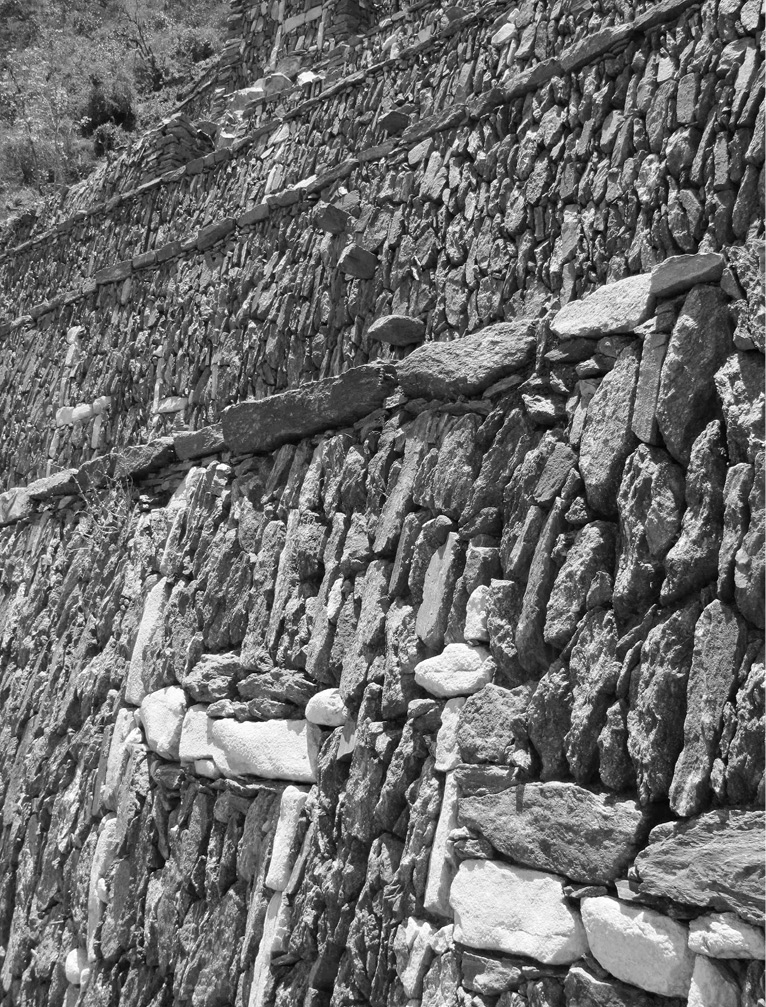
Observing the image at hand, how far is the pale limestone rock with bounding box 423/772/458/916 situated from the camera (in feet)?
11.2

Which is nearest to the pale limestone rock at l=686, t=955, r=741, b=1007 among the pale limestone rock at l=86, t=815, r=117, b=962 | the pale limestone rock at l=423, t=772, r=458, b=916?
the pale limestone rock at l=423, t=772, r=458, b=916

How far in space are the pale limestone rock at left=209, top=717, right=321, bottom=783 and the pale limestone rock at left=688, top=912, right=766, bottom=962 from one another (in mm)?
1894

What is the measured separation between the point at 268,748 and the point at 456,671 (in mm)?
1136

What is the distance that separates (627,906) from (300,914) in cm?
154

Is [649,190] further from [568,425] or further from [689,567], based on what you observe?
[689,567]

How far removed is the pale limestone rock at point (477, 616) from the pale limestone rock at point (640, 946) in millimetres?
969

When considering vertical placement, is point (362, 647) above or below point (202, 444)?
below

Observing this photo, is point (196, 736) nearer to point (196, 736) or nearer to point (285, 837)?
point (196, 736)

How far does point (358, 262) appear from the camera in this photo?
6152mm

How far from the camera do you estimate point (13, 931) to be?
5.75m

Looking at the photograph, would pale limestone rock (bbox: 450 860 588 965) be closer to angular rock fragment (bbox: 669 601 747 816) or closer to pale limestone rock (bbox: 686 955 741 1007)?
pale limestone rock (bbox: 686 955 741 1007)

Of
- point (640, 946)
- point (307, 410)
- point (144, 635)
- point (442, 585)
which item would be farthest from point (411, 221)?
point (640, 946)

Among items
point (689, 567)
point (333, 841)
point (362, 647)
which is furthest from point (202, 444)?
point (689, 567)

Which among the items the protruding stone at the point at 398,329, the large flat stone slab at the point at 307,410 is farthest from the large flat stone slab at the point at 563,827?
the protruding stone at the point at 398,329
